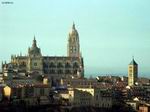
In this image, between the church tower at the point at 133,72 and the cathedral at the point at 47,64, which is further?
the cathedral at the point at 47,64

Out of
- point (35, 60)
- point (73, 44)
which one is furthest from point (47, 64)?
point (73, 44)

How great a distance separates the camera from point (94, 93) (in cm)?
7031

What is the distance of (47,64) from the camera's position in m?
89.8

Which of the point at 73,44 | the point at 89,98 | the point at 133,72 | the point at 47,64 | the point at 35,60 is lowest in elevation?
the point at 89,98

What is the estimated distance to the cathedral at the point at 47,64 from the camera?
3506 inches

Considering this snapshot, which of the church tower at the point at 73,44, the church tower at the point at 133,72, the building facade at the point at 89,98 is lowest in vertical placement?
the building facade at the point at 89,98

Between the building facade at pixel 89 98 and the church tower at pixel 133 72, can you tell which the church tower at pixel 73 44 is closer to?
the church tower at pixel 133 72

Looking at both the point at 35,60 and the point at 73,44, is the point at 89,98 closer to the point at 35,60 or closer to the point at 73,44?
the point at 35,60

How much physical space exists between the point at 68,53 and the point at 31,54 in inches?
247

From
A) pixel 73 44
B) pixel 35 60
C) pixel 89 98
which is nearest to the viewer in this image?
pixel 89 98

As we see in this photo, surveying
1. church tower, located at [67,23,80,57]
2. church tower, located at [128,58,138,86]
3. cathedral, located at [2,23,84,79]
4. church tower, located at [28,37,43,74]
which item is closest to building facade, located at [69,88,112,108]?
church tower, located at [128,58,138,86]

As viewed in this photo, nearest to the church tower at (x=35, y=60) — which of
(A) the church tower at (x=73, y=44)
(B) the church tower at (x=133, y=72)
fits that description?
(A) the church tower at (x=73, y=44)

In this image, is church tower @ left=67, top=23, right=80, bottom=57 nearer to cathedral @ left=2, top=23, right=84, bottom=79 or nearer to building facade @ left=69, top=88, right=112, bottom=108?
cathedral @ left=2, top=23, right=84, bottom=79

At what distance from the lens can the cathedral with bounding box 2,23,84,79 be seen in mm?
89062
